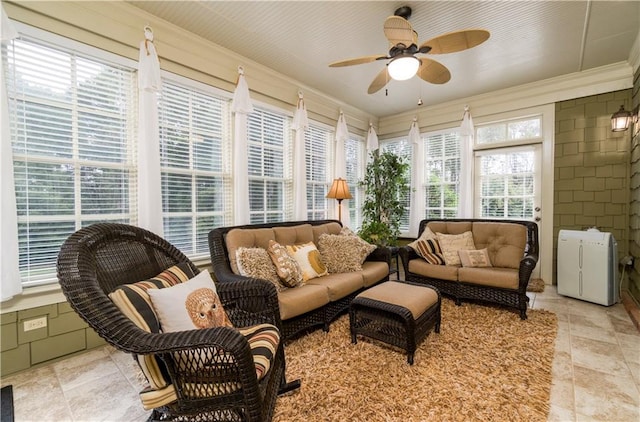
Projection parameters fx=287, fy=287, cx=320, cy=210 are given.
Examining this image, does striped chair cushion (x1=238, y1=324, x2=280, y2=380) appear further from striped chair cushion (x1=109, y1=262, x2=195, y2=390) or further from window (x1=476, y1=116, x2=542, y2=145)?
window (x1=476, y1=116, x2=542, y2=145)

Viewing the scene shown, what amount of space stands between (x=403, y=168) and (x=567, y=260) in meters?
2.51

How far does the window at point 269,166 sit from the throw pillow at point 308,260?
89 cm

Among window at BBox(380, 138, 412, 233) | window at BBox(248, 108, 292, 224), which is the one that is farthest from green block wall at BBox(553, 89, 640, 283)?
window at BBox(248, 108, 292, 224)

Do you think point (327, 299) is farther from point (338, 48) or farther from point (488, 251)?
point (338, 48)

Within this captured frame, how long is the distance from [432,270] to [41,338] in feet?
12.2

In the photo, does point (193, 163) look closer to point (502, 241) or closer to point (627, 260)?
point (502, 241)

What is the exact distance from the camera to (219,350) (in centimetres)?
119

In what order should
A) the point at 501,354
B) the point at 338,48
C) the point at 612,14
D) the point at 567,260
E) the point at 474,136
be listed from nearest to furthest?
the point at 501,354
the point at 612,14
the point at 338,48
the point at 567,260
the point at 474,136

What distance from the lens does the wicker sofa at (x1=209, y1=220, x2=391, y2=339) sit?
7.73 ft

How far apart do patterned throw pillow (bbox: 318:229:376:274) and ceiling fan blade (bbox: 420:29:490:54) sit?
205 cm

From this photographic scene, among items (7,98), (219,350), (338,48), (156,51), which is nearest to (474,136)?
(338,48)

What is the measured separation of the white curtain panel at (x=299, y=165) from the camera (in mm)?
3975

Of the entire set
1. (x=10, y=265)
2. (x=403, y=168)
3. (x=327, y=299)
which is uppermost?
(x=403, y=168)

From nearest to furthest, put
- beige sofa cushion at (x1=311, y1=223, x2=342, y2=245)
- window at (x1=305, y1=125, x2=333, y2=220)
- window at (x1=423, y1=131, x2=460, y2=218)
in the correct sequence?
1. beige sofa cushion at (x1=311, y1=223, x2=342, y2=245)
2. window at (x1=305, y1=125, x2=333, y2=220)
3. window at (x1=423, y1=131, x2=460, y2=218)
